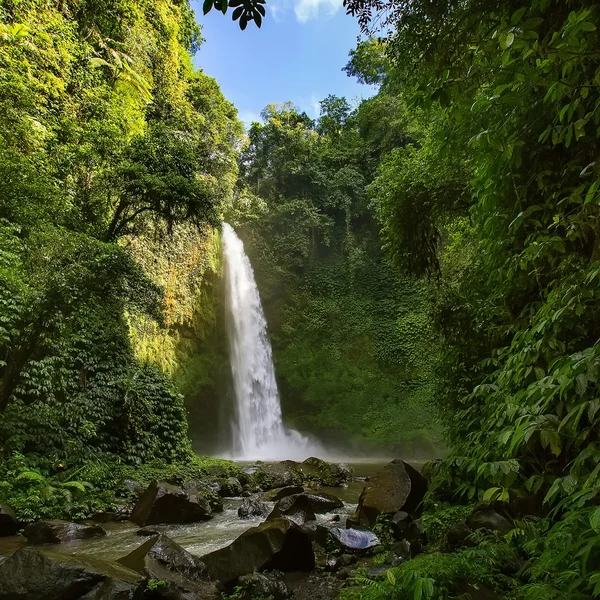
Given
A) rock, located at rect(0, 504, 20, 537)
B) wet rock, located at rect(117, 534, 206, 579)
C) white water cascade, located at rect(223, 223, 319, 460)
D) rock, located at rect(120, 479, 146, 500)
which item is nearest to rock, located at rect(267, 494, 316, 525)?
wet rock, located at rect(117, 534, 206, 579)

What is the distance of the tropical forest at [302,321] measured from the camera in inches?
82.6

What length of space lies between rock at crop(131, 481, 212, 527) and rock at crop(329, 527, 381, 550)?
244cm

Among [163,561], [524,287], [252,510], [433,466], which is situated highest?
[524,287]

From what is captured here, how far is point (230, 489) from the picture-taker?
343 inches

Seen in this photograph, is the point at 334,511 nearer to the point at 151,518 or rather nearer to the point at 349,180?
the point at 151,518

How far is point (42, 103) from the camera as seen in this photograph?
9844 millimetres

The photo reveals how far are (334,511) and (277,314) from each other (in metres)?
14.4

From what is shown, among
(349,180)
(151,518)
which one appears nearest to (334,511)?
(151,518)

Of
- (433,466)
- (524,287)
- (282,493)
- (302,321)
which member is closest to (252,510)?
(282,493)

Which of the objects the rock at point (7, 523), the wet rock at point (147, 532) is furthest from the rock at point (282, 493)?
the rock at point (7, 523)

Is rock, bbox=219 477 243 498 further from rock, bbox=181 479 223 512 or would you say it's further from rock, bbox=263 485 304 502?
rock, bbox=263 485 304 502

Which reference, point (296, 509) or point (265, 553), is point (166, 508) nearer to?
point (296, 509)

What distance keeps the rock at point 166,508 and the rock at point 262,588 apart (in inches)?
116

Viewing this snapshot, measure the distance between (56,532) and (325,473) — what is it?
6547 millimetres
